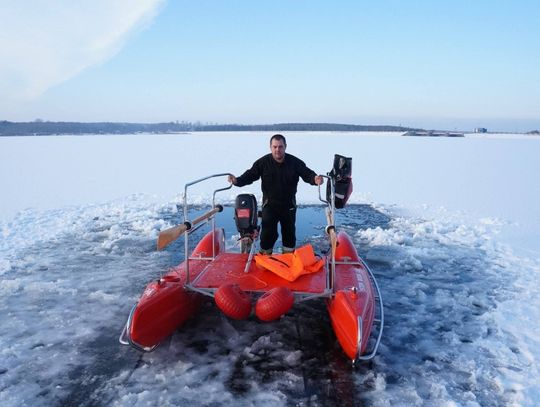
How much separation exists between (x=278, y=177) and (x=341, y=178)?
0.72 meters

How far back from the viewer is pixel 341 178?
493 cm

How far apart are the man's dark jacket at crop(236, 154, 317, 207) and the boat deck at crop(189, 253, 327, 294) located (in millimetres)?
771

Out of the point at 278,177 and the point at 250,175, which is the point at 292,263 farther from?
the point at 250,175

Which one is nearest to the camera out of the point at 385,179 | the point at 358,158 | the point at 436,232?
the point at 436,232

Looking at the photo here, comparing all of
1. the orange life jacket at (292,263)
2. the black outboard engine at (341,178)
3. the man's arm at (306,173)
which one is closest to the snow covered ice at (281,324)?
the orange life jacket at (292,263)

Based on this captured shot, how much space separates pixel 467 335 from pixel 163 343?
2640mm

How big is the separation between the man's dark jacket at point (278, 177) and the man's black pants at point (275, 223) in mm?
68

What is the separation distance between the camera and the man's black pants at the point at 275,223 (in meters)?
4.86

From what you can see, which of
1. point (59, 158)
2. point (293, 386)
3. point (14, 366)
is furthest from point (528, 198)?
point (59, 158)

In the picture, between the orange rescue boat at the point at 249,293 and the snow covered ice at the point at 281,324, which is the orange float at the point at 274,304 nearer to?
the orange rescue boat at the point at 249,293

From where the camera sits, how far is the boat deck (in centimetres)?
393

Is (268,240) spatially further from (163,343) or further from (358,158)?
(358,158)

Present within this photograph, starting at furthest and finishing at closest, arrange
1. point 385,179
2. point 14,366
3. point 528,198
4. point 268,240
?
point 385,179 < point 528,198 < point 268,240 < point 14,366

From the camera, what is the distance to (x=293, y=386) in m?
3.13
